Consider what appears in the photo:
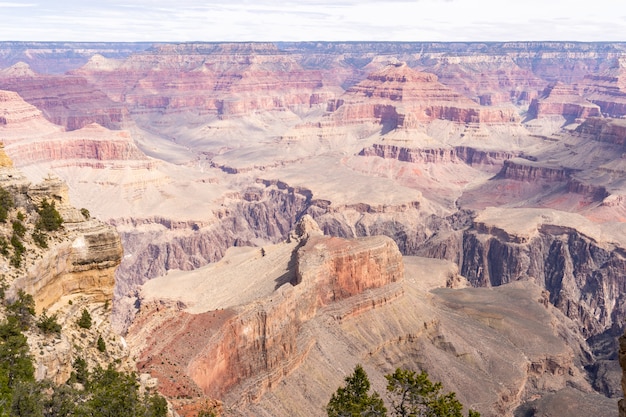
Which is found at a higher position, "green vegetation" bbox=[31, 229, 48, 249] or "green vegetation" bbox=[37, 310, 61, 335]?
"green vegetation" bbox=[31, 229, 48, 249]

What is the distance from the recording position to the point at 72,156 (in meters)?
187

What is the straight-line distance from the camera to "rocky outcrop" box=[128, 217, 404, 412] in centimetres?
5081

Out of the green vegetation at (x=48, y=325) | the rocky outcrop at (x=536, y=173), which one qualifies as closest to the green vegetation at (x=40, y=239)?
the green vegetation at (x=48, y=325)

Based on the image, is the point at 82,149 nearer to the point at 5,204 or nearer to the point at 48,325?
the point at 5,204

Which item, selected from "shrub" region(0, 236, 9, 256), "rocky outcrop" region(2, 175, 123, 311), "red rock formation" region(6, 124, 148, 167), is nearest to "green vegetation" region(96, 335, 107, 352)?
"rocky outcrop" region(2, 175, 123, 311)

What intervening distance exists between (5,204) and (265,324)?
31.9 metres

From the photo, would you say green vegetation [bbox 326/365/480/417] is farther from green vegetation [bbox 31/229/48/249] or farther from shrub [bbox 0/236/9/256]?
shrub [bbox 0/236/9/256]

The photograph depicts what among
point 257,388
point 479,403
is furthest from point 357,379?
point 479,403

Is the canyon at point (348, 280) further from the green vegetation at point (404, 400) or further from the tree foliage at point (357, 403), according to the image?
the green vegetation at point (404, 400)

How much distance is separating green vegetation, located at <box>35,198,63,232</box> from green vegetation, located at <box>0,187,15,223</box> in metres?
1.66

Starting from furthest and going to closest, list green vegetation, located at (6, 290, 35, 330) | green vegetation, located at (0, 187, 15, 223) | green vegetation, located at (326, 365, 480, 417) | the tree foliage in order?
green vegetation, located at (0, 187, 15, 223)
the tree foliage
green vegetation, located at (326, 365, 480, 417)
green vegetation, located at (6, 290, 35, 330)

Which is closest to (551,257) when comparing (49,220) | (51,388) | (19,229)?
(49,220)

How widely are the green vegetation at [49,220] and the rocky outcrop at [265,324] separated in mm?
13326

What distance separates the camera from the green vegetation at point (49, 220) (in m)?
33.8
